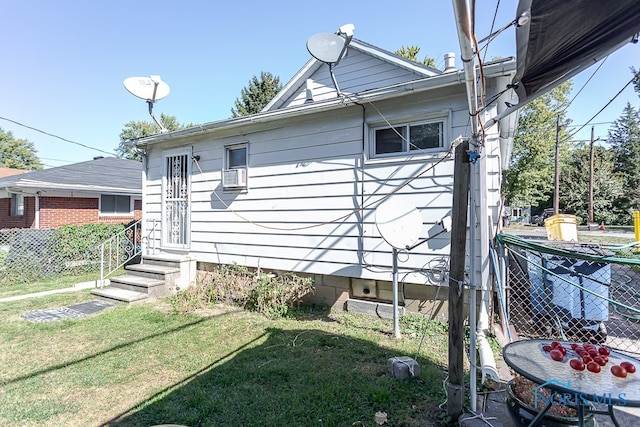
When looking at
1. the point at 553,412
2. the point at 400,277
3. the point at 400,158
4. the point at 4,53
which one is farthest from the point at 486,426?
the point at 4,53

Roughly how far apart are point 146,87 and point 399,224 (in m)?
6.12

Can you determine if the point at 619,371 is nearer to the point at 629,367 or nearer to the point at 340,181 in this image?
the point at 629,367

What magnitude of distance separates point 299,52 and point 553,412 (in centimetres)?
930

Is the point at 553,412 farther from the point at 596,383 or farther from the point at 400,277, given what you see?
the point at 400,277

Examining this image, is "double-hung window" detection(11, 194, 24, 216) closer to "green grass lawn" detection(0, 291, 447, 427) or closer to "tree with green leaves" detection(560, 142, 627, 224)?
"green grass lawn" detection(0, 291, 447, 427)

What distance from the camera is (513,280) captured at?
5027 millimetres

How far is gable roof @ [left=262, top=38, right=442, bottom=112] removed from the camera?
6.83 meters

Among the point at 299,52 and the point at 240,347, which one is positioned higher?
the point at 299,52

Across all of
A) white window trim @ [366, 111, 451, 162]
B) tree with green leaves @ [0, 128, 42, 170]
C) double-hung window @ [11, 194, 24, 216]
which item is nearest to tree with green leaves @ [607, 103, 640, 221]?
white window trim @ [366, 111, 451, 162]

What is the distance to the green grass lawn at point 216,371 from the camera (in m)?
2.53

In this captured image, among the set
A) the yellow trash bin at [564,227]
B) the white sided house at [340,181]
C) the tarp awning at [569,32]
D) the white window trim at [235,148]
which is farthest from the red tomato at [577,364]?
the yellow trash bin at [564,227]

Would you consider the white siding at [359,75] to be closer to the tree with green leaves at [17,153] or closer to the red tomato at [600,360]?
the red tomato at [600,360]

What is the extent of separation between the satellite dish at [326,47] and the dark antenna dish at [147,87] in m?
3.74

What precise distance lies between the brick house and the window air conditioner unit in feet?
25.4
